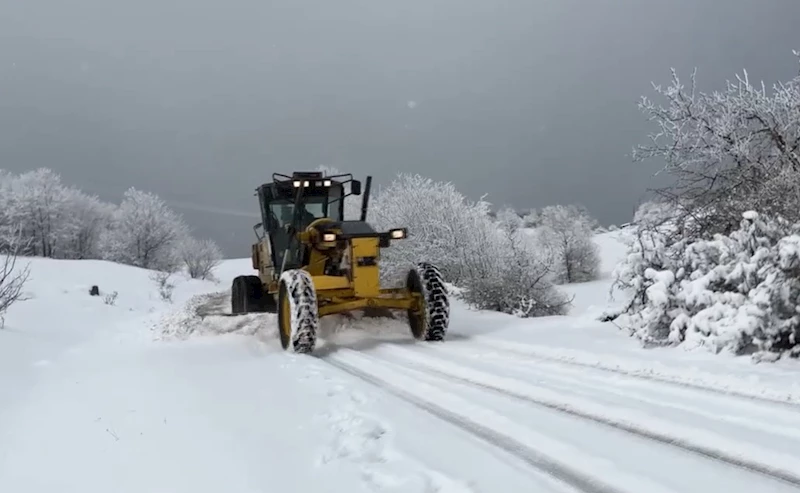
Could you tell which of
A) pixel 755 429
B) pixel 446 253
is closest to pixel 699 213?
pixel 755 429

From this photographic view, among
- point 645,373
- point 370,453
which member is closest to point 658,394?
point 645,373

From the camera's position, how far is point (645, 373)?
475 centimetres

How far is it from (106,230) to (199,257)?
11.2m

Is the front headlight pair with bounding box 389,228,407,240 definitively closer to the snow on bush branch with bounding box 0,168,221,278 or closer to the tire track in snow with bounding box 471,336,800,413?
the tire track in snow with bounding box 471,336,800,413

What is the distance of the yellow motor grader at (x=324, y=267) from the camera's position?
24.5 feet

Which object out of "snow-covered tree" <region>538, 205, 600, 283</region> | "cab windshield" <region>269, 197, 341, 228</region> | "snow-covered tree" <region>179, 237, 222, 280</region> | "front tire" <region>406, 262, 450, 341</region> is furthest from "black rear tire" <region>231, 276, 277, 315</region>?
"snow-covered tree" <region>179, 237, 222, 280</region>

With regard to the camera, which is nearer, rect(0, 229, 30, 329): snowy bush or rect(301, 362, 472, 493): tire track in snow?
rect(301, 362, 472, 493): tire track in snow

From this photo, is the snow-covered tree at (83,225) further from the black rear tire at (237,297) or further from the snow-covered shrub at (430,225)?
the black rear tire at (237,297)

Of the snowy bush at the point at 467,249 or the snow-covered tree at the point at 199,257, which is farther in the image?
the snow-covered tree at the point at 199,257

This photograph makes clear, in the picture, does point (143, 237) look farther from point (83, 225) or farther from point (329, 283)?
point (329, 283)

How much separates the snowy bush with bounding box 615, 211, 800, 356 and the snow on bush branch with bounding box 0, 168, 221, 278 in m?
41.5

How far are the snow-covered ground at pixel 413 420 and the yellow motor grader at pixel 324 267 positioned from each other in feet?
1.75

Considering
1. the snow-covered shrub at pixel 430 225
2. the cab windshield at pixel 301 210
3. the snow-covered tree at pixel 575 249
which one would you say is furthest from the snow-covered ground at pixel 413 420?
the snow-covered tree at pixel 575 249

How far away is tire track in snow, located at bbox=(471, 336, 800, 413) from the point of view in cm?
376
